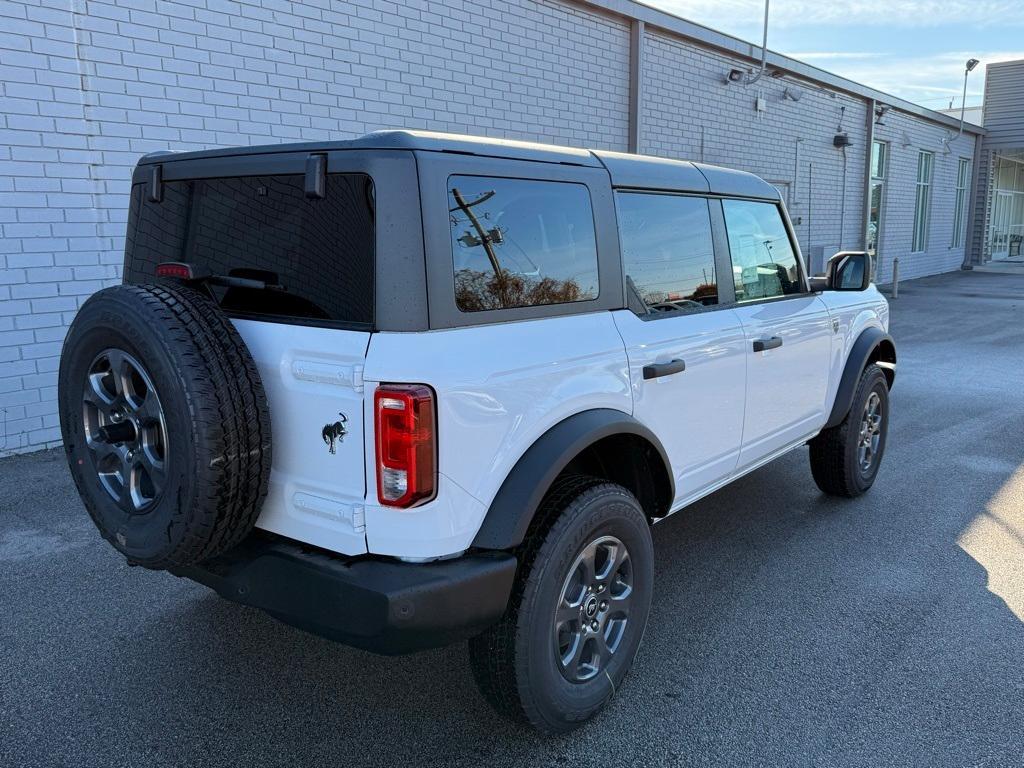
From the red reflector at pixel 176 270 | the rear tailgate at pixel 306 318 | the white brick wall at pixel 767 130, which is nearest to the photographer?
the rear tailgate at pixel 306 318

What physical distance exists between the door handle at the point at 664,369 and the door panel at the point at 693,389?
0.5 inches

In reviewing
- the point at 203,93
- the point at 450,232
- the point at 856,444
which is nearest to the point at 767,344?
the point at 856,444

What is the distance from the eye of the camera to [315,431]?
236 centimetres

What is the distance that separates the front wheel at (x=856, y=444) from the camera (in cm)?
485

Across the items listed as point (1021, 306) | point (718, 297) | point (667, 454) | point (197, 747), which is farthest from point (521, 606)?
point (1021, 306)

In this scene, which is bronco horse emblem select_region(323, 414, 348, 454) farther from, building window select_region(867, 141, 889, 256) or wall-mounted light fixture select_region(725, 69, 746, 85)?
building window select_region(867, 141, 889, 256)

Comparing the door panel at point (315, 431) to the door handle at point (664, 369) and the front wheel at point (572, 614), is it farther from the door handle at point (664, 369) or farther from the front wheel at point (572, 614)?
the door handle at point (664, 369)

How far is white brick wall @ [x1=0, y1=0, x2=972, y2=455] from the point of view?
5867 mm

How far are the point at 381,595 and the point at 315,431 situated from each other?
0.52 metres

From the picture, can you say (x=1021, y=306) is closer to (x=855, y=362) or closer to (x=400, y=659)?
(x=855, y=362)

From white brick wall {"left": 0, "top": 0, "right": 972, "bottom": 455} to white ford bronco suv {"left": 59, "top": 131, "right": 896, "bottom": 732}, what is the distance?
3.51m

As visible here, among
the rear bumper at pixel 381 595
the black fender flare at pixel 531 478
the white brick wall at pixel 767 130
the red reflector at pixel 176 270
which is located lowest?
the rear bumper at pixel 381 595

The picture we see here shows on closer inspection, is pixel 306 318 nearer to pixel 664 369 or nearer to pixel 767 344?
pixel 664 369

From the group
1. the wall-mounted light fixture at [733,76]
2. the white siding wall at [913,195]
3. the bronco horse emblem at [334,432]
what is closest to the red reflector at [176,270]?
the bronco horse emblem at [334,432]
